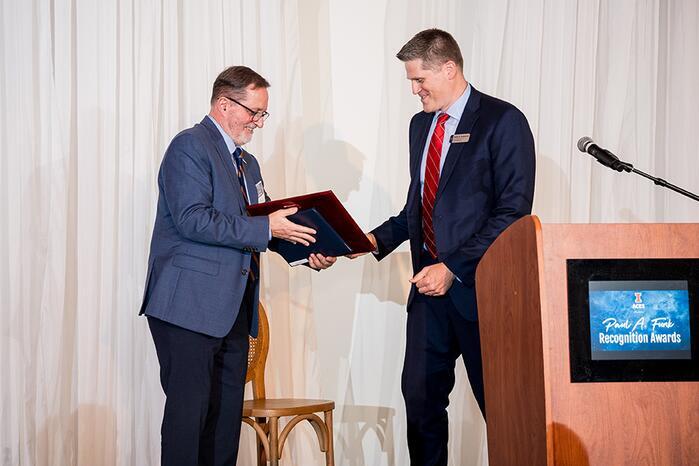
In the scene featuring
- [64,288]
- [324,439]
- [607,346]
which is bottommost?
[324,439]

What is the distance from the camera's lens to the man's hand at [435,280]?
9.32 feet

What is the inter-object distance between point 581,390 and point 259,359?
2.12 meters

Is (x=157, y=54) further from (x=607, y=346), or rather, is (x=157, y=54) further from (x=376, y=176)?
(x=607, y=346)

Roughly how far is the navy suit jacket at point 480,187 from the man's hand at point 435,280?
1.1 inches

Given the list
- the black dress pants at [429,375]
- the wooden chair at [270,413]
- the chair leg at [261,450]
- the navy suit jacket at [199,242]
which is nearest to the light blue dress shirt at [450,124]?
the black dress pants at [429,375]

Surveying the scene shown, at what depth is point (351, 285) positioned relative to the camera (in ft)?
13.8

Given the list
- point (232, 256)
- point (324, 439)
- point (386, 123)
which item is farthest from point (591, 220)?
point (232, 256)

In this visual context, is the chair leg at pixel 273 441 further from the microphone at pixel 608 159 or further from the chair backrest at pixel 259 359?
the microphone at pixel 608 159

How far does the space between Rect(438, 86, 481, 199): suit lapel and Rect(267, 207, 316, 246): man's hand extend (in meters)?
0.49

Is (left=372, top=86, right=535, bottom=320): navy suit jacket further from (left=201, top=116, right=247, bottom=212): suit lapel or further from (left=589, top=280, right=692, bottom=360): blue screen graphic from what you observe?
(left=589, top=280, right=692, bottom=360): blue screen graphic

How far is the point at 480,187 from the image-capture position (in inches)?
115

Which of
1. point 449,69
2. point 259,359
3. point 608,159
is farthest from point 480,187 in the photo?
point 259,359

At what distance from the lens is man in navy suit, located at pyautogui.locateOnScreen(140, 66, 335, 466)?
2844 millimetres

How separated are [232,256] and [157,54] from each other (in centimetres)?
137
